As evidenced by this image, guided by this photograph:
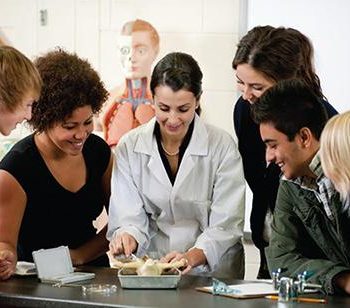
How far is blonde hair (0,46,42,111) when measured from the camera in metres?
2.11

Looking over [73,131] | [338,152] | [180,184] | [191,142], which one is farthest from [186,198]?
[338,152]

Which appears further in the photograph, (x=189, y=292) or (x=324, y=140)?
(x=189, y=292)

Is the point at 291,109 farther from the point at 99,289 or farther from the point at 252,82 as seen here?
the point at 99,289

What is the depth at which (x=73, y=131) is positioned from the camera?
2438 millimetres

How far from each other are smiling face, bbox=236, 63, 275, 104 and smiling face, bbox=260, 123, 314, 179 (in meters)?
0.27

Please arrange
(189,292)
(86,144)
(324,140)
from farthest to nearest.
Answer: (86,144) < (189,292) < (324,140)

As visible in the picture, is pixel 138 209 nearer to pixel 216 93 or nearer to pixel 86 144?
pixel 86 144

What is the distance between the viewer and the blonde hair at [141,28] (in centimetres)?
360

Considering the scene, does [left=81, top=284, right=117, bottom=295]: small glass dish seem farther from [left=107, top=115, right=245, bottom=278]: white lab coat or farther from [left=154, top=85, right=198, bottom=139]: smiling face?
[left=154, top=85, right=198, bottom=139]: smiling face

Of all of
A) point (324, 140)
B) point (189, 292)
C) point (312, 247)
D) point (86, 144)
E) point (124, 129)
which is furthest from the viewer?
point (124, 129)

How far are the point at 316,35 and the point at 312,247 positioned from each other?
4.39ft

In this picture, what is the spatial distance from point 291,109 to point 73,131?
2.16ft

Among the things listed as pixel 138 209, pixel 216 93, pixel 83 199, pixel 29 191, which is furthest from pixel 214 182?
pixel 216 93

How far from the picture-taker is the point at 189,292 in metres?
2.05
